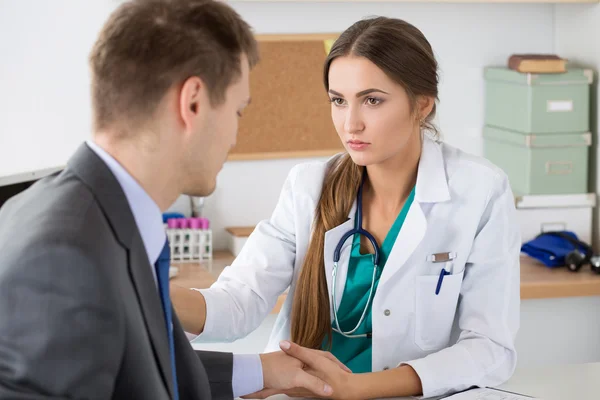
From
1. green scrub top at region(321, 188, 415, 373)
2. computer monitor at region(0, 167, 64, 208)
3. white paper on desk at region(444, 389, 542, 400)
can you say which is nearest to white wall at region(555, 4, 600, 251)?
green scrub top at region(321, 188, 415, 373)

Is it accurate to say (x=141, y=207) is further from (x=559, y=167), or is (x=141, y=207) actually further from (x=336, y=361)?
(x=559, y=167)

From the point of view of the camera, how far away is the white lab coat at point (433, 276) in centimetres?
175

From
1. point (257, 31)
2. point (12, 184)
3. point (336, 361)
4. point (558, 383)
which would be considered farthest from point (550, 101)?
point (12, 184)

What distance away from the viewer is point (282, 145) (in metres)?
3.21

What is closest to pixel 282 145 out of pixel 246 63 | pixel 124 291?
pixel 246 63

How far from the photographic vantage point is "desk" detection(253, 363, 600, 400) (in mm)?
1535

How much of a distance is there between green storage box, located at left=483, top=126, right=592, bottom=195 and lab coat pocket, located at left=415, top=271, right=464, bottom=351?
142 cm

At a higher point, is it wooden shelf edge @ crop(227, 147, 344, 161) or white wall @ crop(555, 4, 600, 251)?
white wall @ crop(555, 4, 600, 251)

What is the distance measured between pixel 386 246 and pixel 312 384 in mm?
453

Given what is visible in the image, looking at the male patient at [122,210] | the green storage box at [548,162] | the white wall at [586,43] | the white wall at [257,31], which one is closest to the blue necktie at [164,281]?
the male patient at [122,210]

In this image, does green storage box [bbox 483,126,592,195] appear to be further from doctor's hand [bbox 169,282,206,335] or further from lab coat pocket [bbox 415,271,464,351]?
doctor's hand [bbox 169,282,206,335]

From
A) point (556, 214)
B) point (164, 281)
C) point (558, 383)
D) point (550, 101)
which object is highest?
point (164, 281)

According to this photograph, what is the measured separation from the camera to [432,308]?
1.80 m

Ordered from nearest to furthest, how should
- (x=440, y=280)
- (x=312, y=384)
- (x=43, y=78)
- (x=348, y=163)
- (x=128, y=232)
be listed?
(x=128, y=232) → (x=312, y=384) → (x=440, y=280) → (x=348, y=163) → (x=43, y=78)
